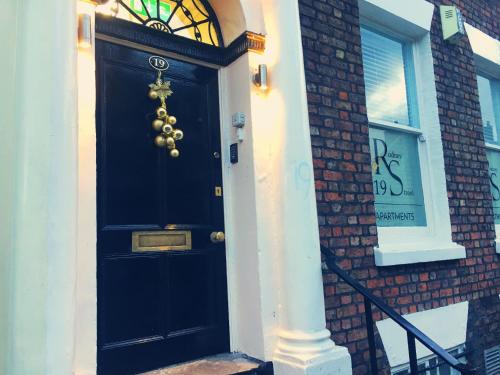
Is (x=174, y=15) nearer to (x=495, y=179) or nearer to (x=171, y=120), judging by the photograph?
(x=171, y=120)

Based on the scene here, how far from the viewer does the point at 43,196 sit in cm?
187

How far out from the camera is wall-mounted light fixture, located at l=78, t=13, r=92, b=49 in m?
2.29

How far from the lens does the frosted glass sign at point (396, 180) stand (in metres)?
3.79

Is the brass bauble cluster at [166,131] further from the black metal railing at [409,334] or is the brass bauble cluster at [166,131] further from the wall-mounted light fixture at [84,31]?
the black metal railing at [409,334]

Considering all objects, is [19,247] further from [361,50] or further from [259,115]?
[361,50]

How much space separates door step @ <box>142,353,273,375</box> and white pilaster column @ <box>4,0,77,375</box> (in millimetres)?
853

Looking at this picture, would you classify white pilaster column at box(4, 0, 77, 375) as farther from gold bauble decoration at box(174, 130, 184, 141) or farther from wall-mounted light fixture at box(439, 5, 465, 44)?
wall-mounted light fixture at box(439, 5, 465, 44)

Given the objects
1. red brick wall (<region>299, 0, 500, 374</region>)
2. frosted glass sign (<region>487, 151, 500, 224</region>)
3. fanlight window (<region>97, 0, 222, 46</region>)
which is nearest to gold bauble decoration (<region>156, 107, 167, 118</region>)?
fanlight window (<region>97, 0, 222, 46</region>)

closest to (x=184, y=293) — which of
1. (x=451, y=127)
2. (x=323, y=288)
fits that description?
(x=323, y=288)

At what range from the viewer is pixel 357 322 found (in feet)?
10.4

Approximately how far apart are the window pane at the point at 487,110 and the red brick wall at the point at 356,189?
111cm

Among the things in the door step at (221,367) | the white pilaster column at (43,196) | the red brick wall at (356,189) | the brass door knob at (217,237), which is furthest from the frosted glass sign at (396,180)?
the white pilaster column at (43,196)

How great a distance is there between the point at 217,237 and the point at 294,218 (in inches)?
21.3

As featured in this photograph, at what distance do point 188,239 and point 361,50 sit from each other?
2191 mm
